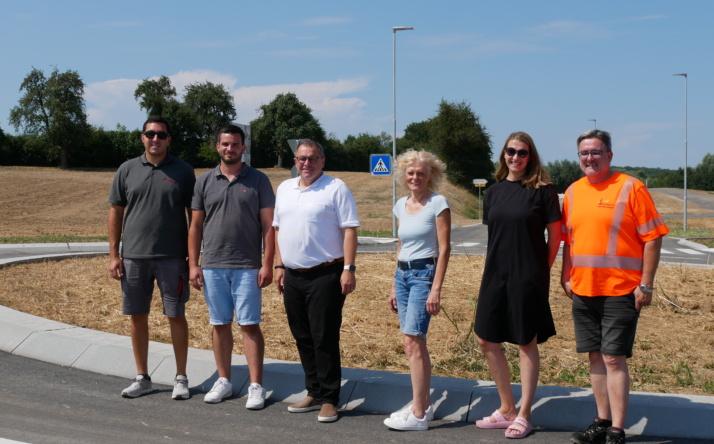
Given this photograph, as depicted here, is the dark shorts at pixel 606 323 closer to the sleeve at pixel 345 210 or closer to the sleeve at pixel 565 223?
the sleeve at pixel 565 223

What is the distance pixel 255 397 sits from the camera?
494cm

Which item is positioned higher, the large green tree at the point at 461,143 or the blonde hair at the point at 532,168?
the large green tree at the point at 461,143

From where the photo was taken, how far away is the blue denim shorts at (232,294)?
16.6ft

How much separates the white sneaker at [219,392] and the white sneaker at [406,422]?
1.31 meters

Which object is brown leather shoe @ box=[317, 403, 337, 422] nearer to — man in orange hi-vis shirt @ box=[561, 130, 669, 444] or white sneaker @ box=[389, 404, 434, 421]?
white sneaker @ box=[389, 404, 434, 421]

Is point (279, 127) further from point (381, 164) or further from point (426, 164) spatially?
point (426, 164)

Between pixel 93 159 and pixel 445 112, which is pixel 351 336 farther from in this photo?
pixel 93 159

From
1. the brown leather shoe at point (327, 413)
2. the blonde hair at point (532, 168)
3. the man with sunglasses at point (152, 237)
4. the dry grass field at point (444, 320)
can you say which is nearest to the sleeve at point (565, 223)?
the blonde hair at point (532, 168)

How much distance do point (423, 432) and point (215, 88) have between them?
8111 cm

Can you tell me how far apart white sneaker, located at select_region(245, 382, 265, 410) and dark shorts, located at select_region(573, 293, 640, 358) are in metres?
2.13

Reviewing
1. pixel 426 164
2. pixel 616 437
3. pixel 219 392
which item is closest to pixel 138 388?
pixel 219 392

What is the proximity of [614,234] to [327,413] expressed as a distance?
2.09 m

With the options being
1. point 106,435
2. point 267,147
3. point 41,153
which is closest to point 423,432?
point 106,435

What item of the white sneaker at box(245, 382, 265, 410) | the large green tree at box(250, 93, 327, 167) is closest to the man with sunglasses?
the white sneaker at box(245, 382, 265, 410)
